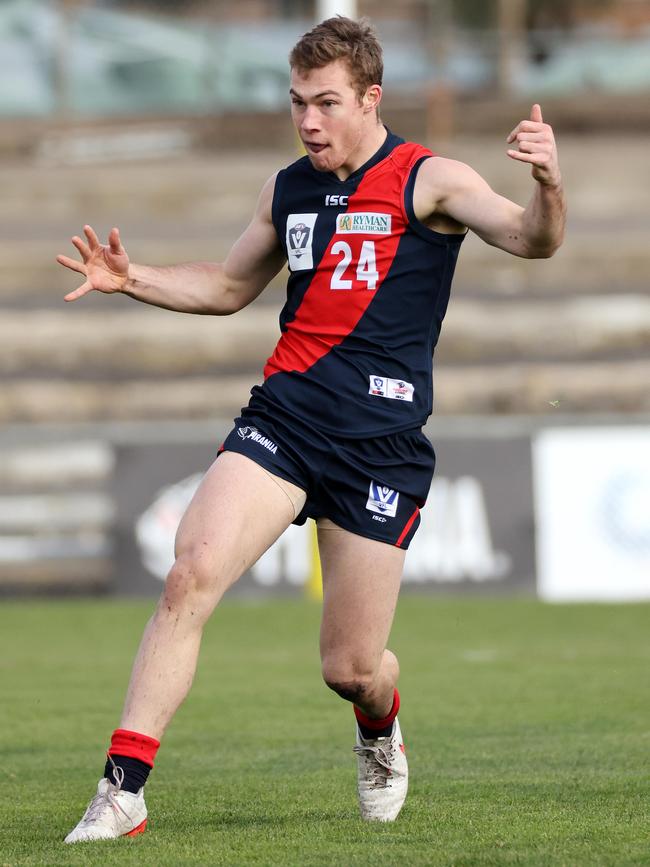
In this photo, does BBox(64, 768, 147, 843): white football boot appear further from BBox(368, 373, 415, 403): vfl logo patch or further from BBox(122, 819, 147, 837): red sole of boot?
BBox(368, 373, 415, 403): vfl logo patch

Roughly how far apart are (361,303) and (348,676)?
1.04 metres

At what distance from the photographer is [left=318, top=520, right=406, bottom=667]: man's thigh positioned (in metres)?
4.64

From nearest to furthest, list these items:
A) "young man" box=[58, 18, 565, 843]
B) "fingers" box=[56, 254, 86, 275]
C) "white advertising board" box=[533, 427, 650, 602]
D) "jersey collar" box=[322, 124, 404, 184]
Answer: "young man" box=[58, 18, 565, 843] → "jersey collar" box=[322, 124, 404, 184] → "fingers" box=[56, 254, 86, 275] → "white advertising board" box=[533, 427, 650, 602]

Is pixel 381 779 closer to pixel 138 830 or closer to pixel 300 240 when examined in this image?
pixel 138 830

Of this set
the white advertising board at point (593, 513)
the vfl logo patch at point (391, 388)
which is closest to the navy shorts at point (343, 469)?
the vfl logo patch at point (391, 388)

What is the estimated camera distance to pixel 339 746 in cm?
646

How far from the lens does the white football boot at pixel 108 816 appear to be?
168 inches

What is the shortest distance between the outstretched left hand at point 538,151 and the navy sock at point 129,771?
182cm

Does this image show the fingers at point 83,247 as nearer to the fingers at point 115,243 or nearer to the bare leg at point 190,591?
the fingers at point 115,243

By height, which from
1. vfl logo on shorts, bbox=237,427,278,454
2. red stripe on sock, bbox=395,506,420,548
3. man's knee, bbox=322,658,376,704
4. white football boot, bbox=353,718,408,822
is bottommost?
white football boot, bbox=353,718,408,822

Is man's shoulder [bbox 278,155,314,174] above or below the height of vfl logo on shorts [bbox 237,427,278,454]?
above

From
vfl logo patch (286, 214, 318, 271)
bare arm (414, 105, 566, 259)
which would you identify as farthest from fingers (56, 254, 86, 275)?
bare arm (414, 105, 566, 259)

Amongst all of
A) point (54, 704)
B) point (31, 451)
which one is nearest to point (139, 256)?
point (31, 451)

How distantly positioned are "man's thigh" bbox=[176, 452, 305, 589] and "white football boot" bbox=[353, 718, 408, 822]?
0.77 meters
